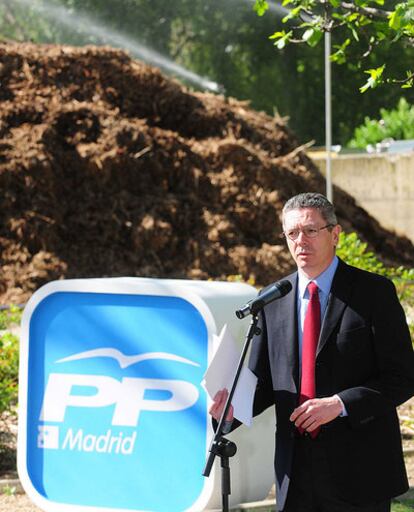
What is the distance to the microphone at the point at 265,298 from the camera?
3697 mm

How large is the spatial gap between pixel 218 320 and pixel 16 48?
13.9 m

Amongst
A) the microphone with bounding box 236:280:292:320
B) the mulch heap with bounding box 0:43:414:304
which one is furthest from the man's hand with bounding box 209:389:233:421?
the mulch heap with bounding box 0:43:414:304

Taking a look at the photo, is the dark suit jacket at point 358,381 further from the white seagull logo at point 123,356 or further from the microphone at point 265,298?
the white seagull logo at point 123,356

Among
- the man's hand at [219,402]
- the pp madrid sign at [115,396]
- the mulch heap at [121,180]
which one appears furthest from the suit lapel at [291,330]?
the mulch heap at [121,180]

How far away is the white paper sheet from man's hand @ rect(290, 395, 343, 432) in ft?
0.65

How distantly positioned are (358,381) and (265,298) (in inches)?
17.3

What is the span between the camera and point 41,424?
230 inches

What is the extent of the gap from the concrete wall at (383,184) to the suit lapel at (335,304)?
18.9 metres

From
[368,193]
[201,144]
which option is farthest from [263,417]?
[368,193]

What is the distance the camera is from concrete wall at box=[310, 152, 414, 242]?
2259 centimetres

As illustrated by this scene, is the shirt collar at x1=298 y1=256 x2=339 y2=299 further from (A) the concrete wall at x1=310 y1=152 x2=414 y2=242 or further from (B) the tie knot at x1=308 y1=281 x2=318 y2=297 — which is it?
(A) the concrete wall at x1=310 y1=152 x2=414 y2=242

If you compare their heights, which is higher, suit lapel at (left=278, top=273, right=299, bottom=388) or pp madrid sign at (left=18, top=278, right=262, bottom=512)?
suit lapel at (left=278, top=273, right=299, bottom=388)

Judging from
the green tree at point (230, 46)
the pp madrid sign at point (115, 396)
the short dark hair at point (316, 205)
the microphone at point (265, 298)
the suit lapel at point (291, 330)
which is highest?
the green tree at point (230, 46)

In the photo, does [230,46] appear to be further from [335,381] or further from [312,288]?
[335,381]
